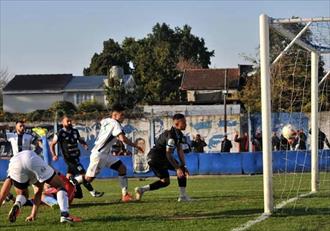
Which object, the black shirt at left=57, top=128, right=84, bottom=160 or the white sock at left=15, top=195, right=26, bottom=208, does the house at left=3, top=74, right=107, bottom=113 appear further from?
the white sock at left=15, top=195, right=26, bottom=208

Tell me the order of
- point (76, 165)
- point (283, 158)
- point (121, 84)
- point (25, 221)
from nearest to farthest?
point (25, 221) < point (76, 165) < point (283, 158) < point (121, 84)

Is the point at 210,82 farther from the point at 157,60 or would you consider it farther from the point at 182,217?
the point at 182,217

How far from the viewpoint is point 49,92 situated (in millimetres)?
82812

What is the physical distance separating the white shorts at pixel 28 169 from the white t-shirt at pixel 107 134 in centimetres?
290

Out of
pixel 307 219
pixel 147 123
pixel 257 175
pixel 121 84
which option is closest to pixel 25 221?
pixel 307 219

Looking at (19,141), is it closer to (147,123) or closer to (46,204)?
(46,204)

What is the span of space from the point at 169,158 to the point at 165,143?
15.5 inches

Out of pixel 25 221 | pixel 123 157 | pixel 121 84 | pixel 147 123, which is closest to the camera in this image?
pixel 25 221

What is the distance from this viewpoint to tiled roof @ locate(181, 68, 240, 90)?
2790 inches

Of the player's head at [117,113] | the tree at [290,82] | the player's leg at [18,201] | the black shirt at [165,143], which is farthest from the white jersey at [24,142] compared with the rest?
the tree at [290,82]

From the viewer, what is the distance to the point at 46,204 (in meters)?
12.8

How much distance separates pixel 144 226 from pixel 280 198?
459 centimetres

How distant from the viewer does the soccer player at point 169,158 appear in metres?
12.8

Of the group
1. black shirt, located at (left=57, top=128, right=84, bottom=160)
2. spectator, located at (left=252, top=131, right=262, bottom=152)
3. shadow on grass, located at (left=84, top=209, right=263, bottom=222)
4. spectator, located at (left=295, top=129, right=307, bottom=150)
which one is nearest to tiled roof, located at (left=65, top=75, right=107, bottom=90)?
spectator, located at (left=252, top=131, right=262, bottom=152)
